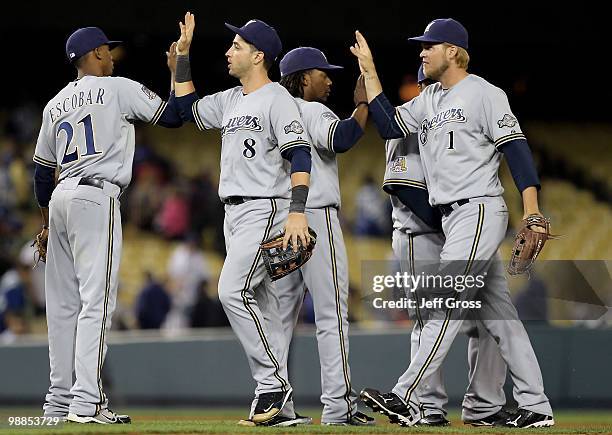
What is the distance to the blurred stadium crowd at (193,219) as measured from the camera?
10.5 m

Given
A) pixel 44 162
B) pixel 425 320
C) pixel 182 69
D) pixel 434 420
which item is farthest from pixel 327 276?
pixel 44 162

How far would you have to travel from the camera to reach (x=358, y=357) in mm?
9008

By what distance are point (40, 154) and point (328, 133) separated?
55.1 inches

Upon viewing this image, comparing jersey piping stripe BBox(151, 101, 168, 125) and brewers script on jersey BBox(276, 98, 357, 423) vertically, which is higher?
jersey piping stripe BBox(151, 101, 168, 125)

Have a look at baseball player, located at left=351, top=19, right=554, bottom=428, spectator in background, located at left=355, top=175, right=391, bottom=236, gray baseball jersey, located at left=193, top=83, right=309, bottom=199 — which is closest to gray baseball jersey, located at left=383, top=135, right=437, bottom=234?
baseball player, located at left=351, top=19, right=554, bottom=428

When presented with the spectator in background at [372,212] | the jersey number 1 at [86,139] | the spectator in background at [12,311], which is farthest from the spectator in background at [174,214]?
the jersey number 1 at [86,139]

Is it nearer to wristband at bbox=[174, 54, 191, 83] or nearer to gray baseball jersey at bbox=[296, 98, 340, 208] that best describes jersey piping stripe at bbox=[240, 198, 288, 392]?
gray baseball jersey at bbox=[296, 98, 340, 208]

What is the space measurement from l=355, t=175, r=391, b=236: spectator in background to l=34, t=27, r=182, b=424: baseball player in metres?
7.44

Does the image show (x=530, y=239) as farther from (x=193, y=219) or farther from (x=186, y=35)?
(x=193, y=219)

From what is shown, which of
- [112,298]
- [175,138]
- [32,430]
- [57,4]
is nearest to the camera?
[32,430]

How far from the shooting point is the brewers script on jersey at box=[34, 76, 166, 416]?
4.93 meters

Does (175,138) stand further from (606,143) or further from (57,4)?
(606,143)

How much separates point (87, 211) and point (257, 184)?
0.78 meters

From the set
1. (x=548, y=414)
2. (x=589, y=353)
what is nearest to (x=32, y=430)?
(x=548, y=414)
